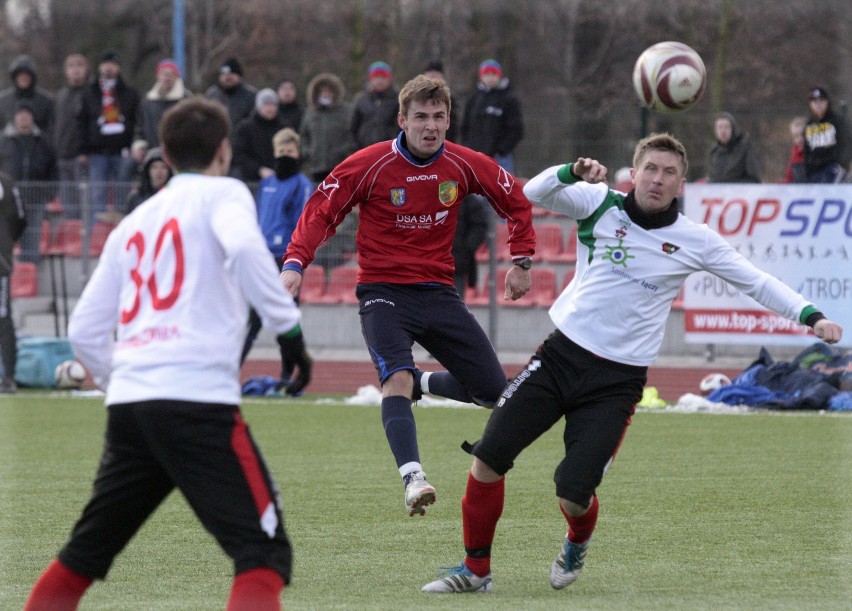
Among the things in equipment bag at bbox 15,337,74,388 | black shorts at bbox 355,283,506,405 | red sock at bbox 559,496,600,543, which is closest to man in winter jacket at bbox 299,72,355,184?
equipment bag at bbox 15,337,74,388

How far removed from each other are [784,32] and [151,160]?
2043 cm

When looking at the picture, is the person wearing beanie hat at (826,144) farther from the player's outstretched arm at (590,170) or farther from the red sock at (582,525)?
the red sock at (582,525)

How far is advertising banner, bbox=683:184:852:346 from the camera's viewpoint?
13914mm

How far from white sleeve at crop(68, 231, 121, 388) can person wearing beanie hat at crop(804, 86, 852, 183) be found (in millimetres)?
12529

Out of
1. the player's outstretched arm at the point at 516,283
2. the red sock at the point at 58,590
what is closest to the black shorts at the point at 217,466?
the red sock at the point at 58,590

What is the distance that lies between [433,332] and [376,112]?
29.7 ft

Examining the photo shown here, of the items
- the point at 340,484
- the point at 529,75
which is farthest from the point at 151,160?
the point at 529,75

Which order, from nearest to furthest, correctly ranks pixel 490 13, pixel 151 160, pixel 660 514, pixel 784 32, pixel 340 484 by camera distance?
pixel 660 514 < pixel 340 484 < pixel 151 160 < pixel 784 32 < pixel 490 13

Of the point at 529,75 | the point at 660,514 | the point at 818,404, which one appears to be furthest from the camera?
the point at 529,75

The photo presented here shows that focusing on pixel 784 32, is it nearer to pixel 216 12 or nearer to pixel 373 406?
pixel 216 12

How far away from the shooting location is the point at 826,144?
1598cm

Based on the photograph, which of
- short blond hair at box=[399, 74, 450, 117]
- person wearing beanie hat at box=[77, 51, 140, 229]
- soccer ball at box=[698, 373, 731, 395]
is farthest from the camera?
person wearing beanie hat at box=[77, 51, 140, 229]

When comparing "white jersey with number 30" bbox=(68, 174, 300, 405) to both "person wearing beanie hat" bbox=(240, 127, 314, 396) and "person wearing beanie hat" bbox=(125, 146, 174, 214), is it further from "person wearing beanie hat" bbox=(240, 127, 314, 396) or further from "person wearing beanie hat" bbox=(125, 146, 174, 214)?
"person wearing beanie hat" bbox=(125, 146, 174, 214)

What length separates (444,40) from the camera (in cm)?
3547
